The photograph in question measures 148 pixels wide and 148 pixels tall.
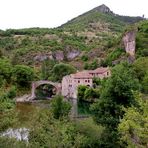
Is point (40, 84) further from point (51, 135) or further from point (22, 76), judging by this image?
point (51, 135)

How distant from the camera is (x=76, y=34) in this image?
529ft

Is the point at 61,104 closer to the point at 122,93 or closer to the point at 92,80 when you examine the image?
the point at 122,93

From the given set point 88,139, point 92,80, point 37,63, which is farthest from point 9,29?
point 88,139

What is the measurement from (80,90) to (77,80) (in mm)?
4233

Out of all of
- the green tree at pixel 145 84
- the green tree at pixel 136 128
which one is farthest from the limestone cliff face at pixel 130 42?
the green tree at pixel 136 128

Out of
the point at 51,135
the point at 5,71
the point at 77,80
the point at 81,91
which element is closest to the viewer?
the point at 51,135

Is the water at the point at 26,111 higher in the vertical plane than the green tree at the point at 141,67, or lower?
lower

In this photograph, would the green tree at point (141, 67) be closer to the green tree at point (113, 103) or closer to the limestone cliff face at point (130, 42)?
the limestone cliff face at point (130, 42)

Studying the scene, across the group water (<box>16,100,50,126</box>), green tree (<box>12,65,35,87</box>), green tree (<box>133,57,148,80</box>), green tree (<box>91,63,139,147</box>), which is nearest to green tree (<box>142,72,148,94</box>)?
green tree (<box>133,57,148,80</box>)

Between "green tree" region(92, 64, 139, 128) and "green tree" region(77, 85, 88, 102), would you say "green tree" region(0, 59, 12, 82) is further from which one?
"green tree" region(92, 64, 139, 128)

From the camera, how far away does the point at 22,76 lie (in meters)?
81.9

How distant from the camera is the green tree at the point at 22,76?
80.6 m

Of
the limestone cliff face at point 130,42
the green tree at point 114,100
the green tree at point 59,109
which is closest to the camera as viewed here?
the green tree at point 114,100

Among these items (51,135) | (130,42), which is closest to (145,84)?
(130,42)
